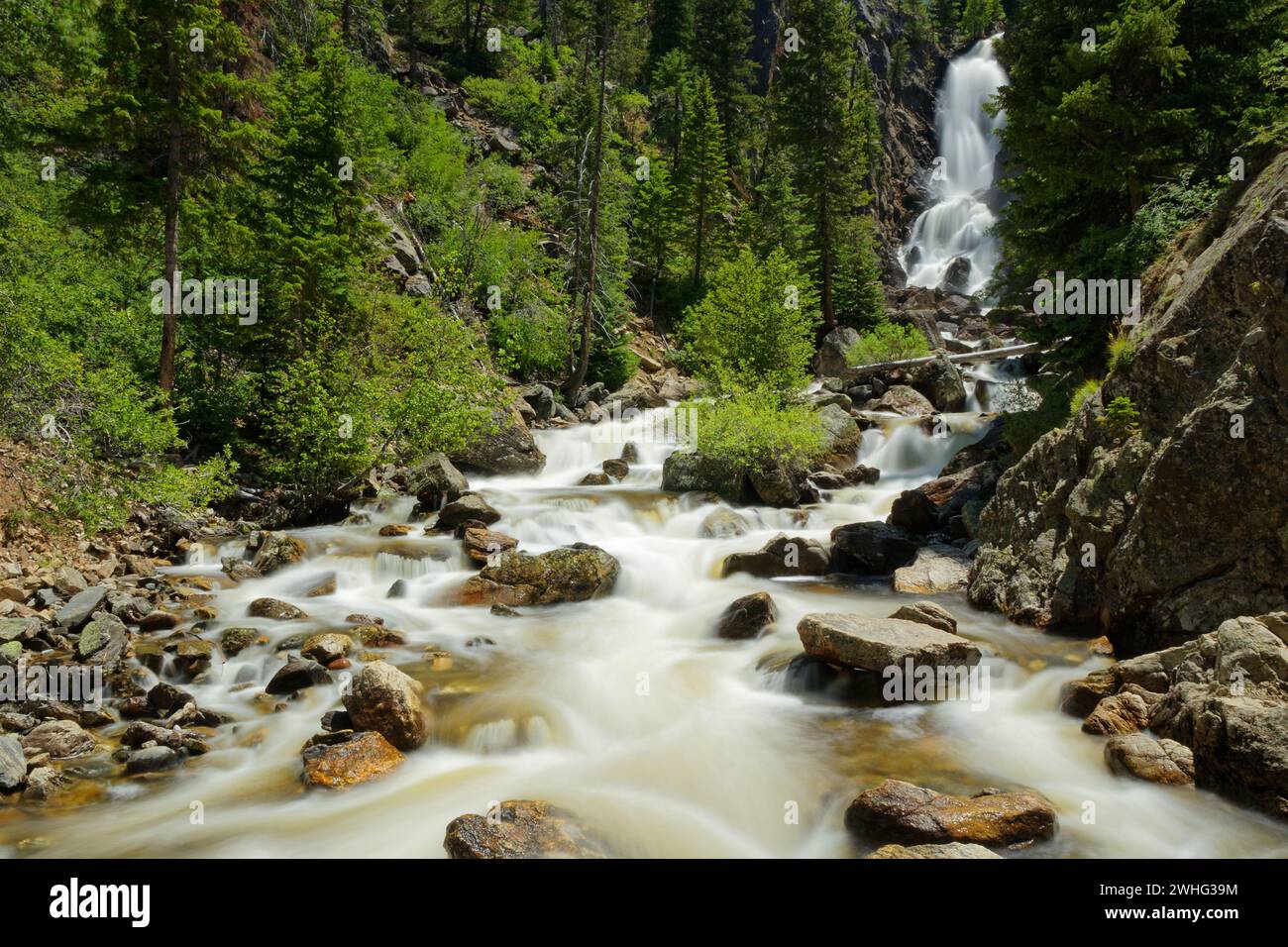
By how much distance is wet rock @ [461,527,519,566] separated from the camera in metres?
13.2

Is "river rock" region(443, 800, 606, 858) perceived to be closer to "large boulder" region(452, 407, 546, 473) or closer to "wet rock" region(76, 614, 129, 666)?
"wet rock" region(76, 614, 129, 666)

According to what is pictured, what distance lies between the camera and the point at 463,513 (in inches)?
580

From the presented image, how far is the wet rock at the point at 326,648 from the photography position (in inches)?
343

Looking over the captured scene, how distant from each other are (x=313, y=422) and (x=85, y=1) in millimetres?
7434

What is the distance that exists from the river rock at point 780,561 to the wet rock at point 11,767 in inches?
404

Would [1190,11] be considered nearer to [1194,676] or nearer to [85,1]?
[1194,676]

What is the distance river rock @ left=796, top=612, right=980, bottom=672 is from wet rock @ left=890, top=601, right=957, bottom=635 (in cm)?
48

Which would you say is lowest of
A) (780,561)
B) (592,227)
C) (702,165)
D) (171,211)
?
(780,561)

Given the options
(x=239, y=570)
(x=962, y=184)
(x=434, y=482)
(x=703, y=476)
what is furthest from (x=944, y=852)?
(x=962, y=184)

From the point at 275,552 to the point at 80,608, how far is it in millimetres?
3654

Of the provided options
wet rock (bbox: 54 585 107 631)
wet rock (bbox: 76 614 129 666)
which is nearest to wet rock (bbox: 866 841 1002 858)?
wet rock (bbox: 76 614 129 666)

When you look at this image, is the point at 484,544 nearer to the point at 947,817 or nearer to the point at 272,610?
the point at 272,610

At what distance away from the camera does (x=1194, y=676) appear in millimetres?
6531
